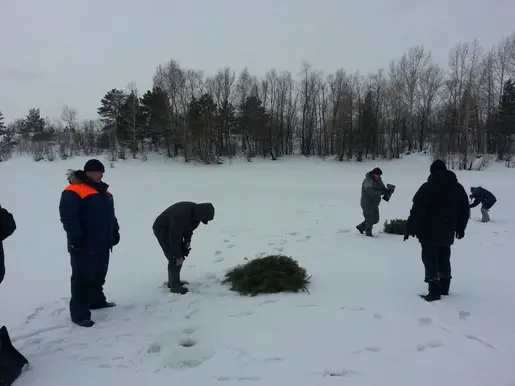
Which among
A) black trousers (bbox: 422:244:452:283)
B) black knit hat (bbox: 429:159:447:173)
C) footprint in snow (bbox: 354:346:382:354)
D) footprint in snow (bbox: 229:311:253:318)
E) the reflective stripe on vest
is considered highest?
black knit hat (bbox: 429:159:447:173)

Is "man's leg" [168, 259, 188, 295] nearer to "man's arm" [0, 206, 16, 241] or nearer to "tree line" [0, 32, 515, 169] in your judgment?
"man's arm" [0, 206, 16, 241]

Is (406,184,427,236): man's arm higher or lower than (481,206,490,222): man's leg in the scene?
higher

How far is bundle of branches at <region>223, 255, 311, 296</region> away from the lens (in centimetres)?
587

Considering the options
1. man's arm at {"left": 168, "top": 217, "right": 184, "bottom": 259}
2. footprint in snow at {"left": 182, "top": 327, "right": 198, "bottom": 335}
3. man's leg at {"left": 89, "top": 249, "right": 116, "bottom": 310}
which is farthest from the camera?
man's arm at {"left": 168, "top": 217, "right": 184, "bottom": 259}

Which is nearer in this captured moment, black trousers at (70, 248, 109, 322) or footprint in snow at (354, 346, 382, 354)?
footprint in snow at (354, 346, 382, 354)

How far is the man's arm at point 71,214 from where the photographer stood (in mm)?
4773

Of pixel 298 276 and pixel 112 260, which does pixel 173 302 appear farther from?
pixel 112 260

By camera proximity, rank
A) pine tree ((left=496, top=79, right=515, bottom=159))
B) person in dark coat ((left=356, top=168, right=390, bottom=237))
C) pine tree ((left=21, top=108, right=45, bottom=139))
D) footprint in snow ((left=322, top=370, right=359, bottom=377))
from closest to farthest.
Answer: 1. footprint in snow ((left=322, top=370, right=359, bottom=377))
2. person in dark coat ((left=356, top=168, right=390, bottom=237))
3. pine tree ((left=496, top=79, right=515, bottom=159))
4. pine tree ((left=21, top=108, right=45, bottom=139))

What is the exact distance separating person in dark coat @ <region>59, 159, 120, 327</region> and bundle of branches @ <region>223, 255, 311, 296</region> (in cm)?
205

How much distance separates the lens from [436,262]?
18.2 feet

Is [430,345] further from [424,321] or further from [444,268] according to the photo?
[444,268]

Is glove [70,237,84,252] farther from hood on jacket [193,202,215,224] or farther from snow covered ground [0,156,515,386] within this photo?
hood on jacket [193,202,215,224]

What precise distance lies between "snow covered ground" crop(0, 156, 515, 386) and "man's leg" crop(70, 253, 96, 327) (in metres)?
0.18

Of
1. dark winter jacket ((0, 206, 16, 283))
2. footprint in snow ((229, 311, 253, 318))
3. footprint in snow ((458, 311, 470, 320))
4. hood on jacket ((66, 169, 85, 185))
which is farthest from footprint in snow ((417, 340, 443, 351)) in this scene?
hood on jacket ((66, 169, 85, 185))
